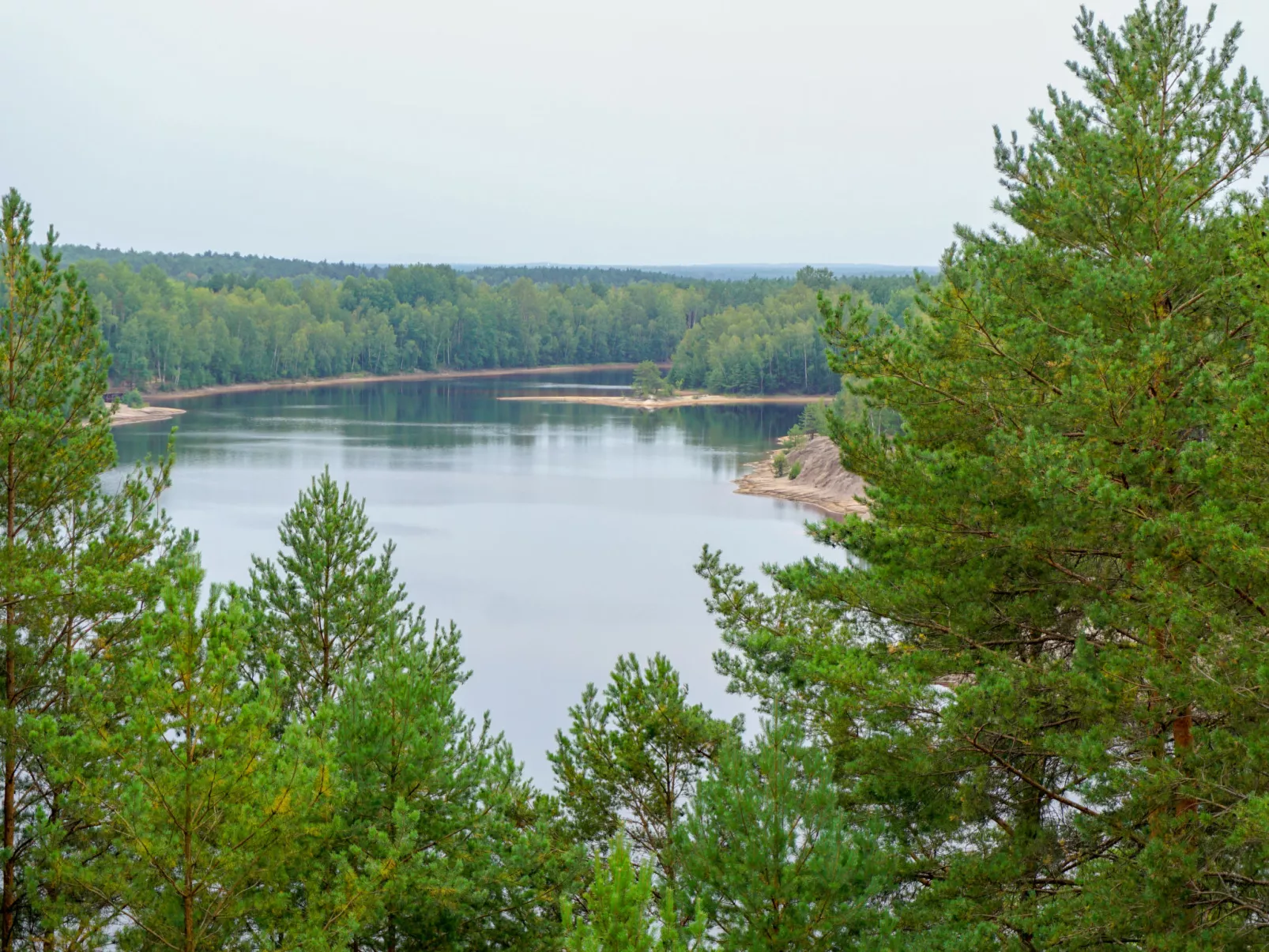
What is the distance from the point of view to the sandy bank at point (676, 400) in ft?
284

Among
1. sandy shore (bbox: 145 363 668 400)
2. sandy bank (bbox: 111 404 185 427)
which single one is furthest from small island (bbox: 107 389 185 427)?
sandy shore (bbox: 145 363 668 400)

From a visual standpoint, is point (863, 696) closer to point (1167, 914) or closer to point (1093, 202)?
point (1167, 914)

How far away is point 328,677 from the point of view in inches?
483

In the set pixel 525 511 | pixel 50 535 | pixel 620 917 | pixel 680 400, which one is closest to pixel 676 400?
pixel 680 400

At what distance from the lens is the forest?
6.31 metres

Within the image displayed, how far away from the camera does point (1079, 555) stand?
789 centimetres

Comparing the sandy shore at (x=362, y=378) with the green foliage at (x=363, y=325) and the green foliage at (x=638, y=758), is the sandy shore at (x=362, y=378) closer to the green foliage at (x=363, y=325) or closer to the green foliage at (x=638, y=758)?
the green foliage at (x=363, y=325)

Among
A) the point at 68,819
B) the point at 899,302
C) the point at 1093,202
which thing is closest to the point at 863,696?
the point at 1093,202

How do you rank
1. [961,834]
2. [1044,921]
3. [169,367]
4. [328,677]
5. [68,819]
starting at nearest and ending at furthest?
[1044,921], [68,819], [961,834], [328,677], [169,367]

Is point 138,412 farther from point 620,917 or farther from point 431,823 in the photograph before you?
point 620,917

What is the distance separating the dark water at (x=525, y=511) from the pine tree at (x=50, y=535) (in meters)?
7.08

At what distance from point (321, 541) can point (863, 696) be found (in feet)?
21.2

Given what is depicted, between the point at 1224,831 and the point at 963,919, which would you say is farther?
the point at 963,919

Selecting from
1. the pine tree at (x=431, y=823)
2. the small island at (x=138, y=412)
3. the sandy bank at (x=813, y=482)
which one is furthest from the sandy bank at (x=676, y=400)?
the pine tree at (x=431, y=823)
